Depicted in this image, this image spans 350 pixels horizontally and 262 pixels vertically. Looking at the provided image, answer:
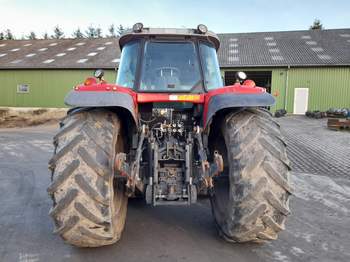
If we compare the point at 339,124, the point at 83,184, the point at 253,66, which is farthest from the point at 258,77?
the point at 83,184

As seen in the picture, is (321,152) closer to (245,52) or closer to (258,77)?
(245,52)

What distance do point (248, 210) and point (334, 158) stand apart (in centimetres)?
647

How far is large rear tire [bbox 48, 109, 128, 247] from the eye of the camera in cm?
301

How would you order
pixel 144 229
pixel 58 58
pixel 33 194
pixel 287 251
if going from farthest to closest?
pixel 58 58 → pixel 33 194 → pixel 144 229 → pixel 287 251

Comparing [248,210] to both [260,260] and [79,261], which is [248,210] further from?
[79,261]

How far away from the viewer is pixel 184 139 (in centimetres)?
386

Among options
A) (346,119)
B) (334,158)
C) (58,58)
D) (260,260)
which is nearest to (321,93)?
(346,119)

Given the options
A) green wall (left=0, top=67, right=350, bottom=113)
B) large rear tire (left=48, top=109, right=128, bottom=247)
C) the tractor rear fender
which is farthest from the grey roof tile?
large rear tire (left=48, top=109, right=128, bottom=247)

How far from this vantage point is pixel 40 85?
1037 inches

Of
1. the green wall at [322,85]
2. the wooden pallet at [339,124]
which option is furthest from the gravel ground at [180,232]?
the green wall at [322,85]

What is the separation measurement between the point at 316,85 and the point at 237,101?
21.4 metres

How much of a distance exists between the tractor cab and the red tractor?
1 cm

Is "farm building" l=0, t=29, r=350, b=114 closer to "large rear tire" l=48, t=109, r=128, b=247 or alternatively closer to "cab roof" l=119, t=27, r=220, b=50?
"cab roof" l=119, t=27, r=220, b=50

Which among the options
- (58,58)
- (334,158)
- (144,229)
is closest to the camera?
(144,229)
